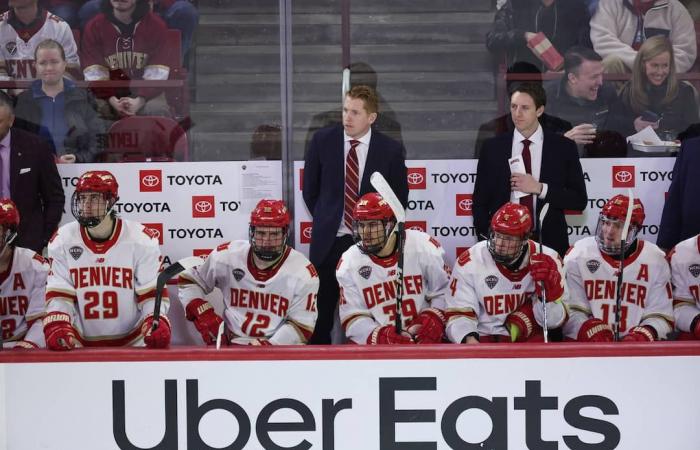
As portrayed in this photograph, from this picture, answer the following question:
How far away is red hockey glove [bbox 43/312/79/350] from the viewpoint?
13.7 ft

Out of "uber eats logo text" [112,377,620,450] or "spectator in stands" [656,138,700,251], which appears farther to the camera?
"spectator in stands" [656,138,700,251]

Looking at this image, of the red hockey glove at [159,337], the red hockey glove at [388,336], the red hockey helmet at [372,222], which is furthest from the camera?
the red hockey helmet at [372,222]

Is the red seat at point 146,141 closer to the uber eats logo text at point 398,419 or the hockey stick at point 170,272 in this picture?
the hockey stick at point 170,272

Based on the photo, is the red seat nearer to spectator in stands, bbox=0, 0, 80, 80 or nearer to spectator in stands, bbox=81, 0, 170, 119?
spectator in stands, bbox=81, 0, 170, 119

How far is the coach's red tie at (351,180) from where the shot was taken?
19.3 ft

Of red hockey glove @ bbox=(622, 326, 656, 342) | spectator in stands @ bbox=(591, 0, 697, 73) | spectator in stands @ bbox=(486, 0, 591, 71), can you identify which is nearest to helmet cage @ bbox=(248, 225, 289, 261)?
red hockey glove @ bbox=(622, 326, 656, 342)

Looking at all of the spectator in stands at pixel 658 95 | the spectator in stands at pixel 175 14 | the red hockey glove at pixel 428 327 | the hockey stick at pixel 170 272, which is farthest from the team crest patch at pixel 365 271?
the spectator in stands at pixel 658 95

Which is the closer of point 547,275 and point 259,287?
point 547,275

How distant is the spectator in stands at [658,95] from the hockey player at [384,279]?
5.25 ft

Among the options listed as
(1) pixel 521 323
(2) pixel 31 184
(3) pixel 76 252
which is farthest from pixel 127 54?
(1) pixel 521 323

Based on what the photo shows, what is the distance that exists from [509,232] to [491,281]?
31cm

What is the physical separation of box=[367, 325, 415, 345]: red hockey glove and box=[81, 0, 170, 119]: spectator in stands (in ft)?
6.64

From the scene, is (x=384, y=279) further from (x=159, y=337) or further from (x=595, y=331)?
(x=159, y=337)

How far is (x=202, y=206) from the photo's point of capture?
20.2 feet
